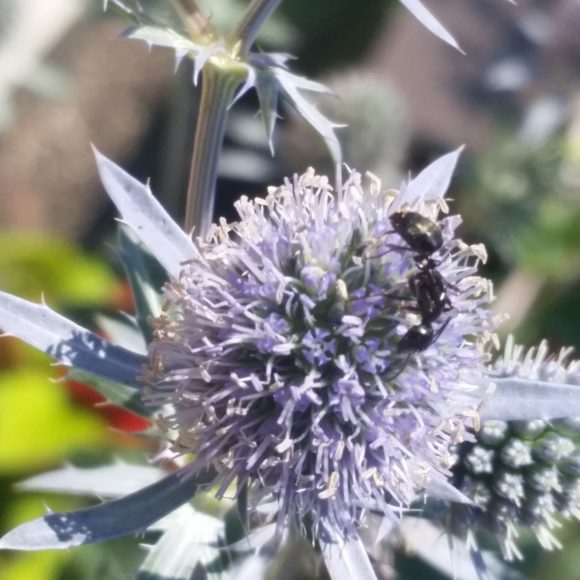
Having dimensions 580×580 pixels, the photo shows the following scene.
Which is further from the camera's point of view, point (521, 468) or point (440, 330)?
point (521, 468)

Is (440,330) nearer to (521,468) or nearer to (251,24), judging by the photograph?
(521,468)

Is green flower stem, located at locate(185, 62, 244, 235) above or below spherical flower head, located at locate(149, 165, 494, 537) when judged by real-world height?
above

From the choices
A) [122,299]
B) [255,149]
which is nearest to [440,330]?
[122,299]

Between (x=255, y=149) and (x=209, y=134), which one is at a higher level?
(x=255, y=149)

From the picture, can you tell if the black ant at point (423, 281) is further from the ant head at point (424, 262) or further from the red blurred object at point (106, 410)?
the red blurred object at point (106, 410)

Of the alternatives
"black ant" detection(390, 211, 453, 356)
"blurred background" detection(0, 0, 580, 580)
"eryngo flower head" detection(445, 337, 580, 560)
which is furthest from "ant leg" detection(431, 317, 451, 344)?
"blurred background" detection(0, 0, 580, 580)

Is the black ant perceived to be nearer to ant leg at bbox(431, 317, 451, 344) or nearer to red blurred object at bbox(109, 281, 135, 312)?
ant leg at bbox(431, 317, 451, 344)

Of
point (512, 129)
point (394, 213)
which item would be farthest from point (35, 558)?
point (512, 129)

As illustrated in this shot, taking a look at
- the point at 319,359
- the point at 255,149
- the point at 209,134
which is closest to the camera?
the point at 319,359
